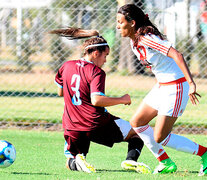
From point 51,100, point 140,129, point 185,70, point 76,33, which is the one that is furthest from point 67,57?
point 185,70

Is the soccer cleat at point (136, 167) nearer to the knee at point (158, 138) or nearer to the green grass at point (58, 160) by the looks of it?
the green grass at point (58, 160)

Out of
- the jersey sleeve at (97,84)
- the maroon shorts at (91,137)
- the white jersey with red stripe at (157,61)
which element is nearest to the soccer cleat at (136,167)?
the maroon shorts at (91,137)

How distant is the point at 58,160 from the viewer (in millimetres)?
5645

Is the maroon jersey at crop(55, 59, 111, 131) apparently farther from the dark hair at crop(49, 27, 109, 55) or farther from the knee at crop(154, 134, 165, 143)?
the knee at crop(154, 134, 165, 143)

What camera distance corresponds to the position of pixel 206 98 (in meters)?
12.9

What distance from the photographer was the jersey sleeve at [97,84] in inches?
187

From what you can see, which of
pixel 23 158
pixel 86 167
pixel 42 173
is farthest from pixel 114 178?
pixel 23 158

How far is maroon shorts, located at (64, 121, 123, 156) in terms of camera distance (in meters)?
5.03

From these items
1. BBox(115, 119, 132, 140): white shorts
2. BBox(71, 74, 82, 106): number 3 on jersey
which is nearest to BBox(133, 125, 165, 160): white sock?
BBox(115, 119, 132, 140): white shorts

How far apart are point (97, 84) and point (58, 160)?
4.29 feet

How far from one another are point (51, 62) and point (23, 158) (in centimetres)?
917

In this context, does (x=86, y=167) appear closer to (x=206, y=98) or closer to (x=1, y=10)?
(x=1, y=10)

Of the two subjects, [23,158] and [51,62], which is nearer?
[23,158]

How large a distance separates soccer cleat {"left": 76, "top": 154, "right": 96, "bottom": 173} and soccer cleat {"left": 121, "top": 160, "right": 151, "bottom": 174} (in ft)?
1.24
